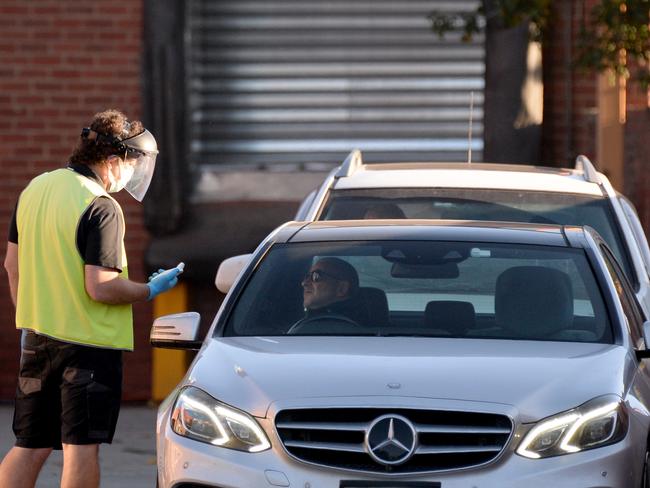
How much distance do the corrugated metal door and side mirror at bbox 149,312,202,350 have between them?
6410 mm

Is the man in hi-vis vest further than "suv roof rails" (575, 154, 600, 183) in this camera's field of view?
No

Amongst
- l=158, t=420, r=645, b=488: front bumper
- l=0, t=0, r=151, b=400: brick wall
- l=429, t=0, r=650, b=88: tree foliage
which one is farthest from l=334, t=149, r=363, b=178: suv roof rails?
l=0, t=0, r=151, b=400: brick wall

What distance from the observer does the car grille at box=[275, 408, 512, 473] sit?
4.94m

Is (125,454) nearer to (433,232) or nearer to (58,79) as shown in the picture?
(58,79)

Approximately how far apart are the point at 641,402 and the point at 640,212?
6961mm

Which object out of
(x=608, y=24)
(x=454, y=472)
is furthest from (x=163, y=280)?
(x=608, y=24)

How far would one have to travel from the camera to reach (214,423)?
517 cm

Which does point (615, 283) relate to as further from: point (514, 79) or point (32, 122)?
point (32, 122)

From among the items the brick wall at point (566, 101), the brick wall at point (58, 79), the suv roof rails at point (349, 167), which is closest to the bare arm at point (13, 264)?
the suv roof rails at point (349, 167)

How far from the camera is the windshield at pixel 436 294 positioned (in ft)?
19.1

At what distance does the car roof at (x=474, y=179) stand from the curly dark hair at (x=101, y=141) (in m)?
1.89

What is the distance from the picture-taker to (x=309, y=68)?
1239cm

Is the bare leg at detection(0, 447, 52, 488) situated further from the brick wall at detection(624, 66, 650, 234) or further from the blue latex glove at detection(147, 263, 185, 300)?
the brick wall at detection(624, 66, 650, 234)

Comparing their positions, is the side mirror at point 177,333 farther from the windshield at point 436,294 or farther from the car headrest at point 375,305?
the car headrest at point 375,305
